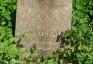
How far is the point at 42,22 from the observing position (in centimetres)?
446

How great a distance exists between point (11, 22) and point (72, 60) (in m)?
1.22

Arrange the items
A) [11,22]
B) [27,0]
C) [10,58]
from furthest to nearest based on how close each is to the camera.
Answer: [11,22] < [27,0] < [10,58]

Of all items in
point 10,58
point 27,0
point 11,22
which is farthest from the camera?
point 11,22

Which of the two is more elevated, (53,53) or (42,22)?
(42,22)

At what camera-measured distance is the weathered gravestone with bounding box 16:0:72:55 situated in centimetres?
437

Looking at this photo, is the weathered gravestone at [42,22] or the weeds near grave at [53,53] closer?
the weeds near grave at [53,53]

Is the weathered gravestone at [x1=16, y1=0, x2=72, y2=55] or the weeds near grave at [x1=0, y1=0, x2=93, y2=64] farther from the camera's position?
the weathered gravestone at [x1=16, y1=0, x2=72, y2=55]

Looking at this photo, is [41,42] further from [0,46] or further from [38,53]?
[0,46]

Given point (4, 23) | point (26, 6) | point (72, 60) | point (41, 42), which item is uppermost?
point (26, 6)

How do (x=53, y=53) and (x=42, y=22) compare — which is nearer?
(x=42, y=22)

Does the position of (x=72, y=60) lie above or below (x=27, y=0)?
below

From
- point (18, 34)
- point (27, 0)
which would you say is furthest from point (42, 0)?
point (18, 34)

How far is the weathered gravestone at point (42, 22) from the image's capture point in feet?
14.3

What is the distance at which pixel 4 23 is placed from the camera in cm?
455
